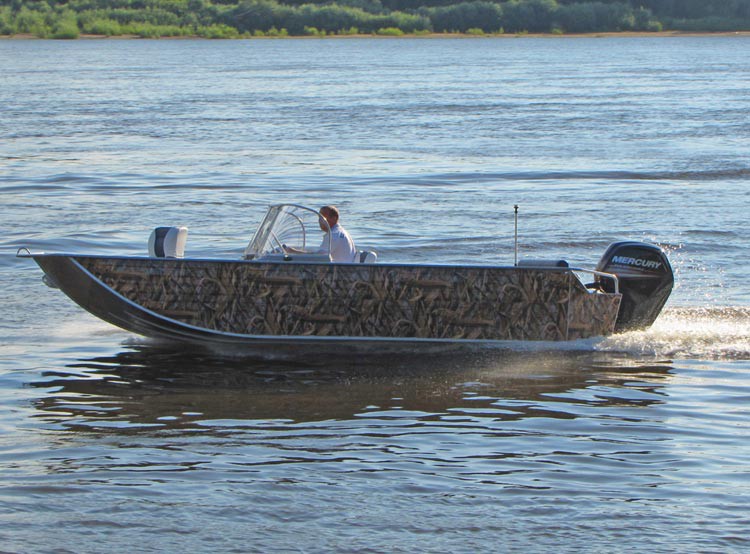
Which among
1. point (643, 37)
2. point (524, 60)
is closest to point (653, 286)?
point (524, 60)

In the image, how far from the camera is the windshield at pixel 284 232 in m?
11.5

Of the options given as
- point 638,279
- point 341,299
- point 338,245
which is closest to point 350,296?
point 341,299

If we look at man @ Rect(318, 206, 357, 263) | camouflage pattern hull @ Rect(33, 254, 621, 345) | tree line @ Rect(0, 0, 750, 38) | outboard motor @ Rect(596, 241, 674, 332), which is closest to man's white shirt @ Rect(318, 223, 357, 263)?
man @ Rect(318, 206, 357, 263)

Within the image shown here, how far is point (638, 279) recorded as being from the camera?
37.2 feet

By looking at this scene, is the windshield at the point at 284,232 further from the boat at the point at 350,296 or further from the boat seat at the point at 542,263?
the boat seat at the point at 542,263

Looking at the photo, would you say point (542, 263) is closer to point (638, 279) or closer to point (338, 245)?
point (638, 279)

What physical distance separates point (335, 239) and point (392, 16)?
96059 mm

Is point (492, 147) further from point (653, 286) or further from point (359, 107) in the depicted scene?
point (653, 286)

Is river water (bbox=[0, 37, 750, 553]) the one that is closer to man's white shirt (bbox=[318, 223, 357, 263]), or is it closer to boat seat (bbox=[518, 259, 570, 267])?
boat seat (bbox=[518, 259, 570, 267])

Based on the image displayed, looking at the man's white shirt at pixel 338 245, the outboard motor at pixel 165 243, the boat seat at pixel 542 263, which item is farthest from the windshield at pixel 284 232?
the boat seat at pixel 542 263

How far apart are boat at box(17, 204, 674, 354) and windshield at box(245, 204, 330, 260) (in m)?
0.02

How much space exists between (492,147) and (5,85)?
92.1 ft

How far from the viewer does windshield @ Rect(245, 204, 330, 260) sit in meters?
11.5

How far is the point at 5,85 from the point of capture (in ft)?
165
